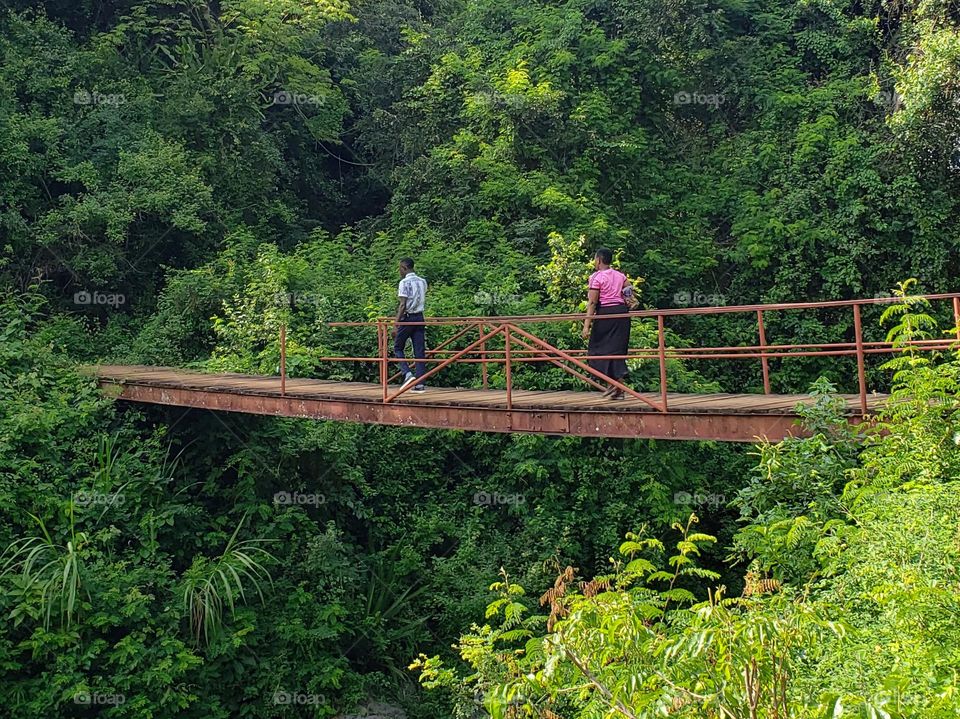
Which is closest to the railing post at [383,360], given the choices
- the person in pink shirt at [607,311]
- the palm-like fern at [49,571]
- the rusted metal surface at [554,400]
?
the rusted metal surface at [554,400]

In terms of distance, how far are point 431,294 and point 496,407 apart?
7.00 m

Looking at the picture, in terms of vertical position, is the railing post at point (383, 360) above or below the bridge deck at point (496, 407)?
above

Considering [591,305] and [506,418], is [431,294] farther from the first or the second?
[591,305]

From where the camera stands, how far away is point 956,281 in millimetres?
16062

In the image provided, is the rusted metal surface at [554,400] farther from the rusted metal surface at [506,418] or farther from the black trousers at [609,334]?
the black trousers at [609,334]

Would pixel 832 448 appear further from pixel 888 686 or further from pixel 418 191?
pixel 418 191

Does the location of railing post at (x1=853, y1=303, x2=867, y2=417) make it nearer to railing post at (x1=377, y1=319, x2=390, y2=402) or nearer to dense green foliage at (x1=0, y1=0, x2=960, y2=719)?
dense green foliage at (x1=0, y1=0, x2=960, y2=719)

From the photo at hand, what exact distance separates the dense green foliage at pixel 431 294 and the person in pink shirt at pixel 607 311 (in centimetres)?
159

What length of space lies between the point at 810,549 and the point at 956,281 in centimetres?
1046

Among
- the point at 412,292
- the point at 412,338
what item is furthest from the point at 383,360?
the point at 412,292

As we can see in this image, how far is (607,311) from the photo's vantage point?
8.45 m

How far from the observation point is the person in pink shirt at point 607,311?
830cm

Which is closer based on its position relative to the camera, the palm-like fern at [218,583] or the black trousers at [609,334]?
the black trousers at [609,334]

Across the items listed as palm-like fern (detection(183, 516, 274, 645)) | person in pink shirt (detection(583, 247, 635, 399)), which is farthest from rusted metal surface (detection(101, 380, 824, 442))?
palm-like fern (detection(183, 516, 274, 645))
